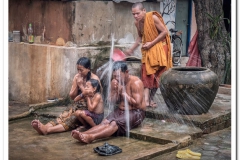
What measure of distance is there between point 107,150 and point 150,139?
0.91 meters

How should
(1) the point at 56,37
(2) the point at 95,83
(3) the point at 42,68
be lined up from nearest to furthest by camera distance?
(2) the point at 95,83, (1) the point at 56,37, (3) the point at 42,68

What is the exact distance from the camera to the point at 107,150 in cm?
641

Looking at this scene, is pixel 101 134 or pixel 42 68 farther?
pixel 42 68

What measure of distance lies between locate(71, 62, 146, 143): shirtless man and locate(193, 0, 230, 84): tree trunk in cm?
437

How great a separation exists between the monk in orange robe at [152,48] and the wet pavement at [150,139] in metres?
0.44

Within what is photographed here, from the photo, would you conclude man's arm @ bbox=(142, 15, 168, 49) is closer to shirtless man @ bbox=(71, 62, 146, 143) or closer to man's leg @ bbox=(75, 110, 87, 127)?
shirtless man @ bbox=(71, 62, 146, 143)

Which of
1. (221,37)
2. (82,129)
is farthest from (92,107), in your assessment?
(221,37)

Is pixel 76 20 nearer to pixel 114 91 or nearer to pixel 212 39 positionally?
pixel 114 91

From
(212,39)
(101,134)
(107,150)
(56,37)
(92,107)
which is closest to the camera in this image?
(107,150)

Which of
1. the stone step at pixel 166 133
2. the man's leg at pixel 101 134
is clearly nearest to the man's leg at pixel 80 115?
the man's leg at pixel 101 134

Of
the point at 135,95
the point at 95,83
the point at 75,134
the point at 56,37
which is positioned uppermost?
the point at 56,37

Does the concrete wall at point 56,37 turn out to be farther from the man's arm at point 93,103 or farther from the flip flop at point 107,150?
the flip flop at point 107,150

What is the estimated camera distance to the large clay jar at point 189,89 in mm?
7762
